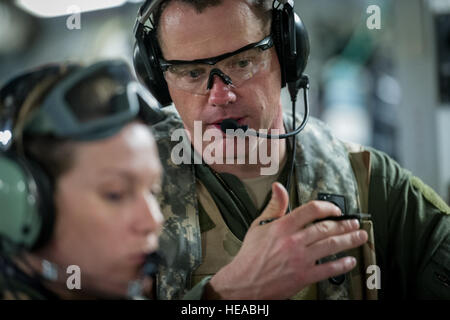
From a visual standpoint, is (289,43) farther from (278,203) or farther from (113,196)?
(113,196)

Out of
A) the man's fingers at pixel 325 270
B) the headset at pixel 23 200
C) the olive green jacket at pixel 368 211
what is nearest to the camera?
the headset at pixel 23 200

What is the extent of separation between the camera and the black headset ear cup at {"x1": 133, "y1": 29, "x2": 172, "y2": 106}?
0.86m

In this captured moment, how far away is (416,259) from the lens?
97 centimetres

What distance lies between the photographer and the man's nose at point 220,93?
2.72 ft

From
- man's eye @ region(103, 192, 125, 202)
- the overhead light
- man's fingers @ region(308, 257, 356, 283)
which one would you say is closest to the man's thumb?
man's fingers @ region(308, 257, 356, 283)

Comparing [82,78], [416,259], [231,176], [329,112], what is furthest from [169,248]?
[329,112]

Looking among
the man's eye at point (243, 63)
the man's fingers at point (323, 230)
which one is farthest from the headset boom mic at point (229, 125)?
the man's fingers at point (323, 230)

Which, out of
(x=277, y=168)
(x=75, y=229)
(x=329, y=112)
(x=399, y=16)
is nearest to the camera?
(x=75, y=229)

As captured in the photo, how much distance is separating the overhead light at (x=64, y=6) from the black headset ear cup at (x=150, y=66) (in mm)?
96

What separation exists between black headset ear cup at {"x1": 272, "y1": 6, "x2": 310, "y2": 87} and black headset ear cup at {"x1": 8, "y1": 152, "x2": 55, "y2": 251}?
1.59ft

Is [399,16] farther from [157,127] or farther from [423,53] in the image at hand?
[157,127]

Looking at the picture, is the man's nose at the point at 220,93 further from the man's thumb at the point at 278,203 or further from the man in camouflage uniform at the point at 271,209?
the man's thumb at the point at 278,203

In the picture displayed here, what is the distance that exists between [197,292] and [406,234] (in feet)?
1.53

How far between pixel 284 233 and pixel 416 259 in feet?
1.31
